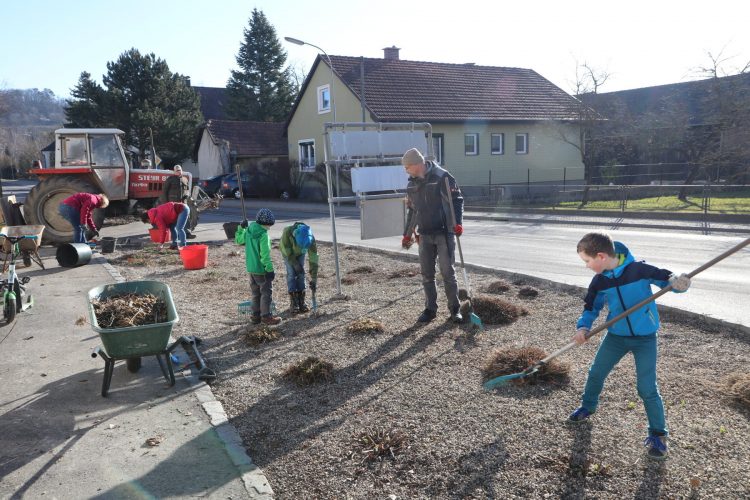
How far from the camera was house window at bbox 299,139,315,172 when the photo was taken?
35.5 metres

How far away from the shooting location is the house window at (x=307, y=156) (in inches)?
1398

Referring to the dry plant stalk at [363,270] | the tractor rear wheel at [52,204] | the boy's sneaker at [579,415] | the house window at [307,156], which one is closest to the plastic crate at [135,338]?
the boy's sneaker at [579,415]

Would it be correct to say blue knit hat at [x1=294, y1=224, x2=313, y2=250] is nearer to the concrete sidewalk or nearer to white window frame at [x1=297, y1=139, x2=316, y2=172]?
the concrete sidewalk

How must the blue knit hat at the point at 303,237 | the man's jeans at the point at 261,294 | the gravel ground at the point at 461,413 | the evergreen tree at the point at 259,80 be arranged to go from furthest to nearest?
the evergreen tree at the point at 259,80 → the blue knit hat at the point at 303,237 → the man's jeans at the point at 261,294 → the gravel ground at the point at 461,413

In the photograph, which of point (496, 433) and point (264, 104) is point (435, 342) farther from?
point (264, 104)

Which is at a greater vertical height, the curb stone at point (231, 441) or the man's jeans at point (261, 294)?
→ the man's jeans at point (261, 294)

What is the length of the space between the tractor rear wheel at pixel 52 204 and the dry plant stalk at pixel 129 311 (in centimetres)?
1052

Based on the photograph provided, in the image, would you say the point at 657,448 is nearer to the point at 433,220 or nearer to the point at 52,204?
the point at 433,220

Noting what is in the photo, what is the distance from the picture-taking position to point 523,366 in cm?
504

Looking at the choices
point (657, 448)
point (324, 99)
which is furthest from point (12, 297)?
point (324, 99)

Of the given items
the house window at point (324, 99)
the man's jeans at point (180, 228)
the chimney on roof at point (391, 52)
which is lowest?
the man's jeans at point (180, 228)

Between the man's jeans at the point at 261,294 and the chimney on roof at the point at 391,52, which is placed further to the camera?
the chimney on roof at the point at 391,52

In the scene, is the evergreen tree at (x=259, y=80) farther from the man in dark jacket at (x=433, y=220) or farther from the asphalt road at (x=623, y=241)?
the man in dark jacket at (x=433, y=220)

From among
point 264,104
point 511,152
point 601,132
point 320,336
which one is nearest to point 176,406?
point 320,336
